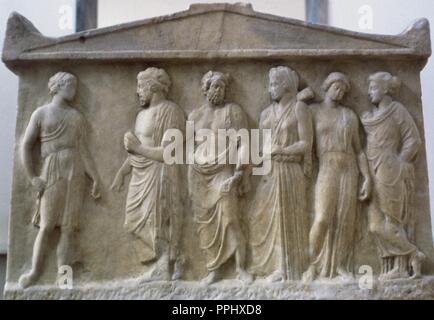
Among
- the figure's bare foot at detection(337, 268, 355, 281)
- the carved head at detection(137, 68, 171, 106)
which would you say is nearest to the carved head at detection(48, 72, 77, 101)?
the carved head at detection(137, 68, 171, 106)

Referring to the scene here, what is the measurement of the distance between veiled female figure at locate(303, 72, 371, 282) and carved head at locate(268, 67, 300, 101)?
22 centimetres

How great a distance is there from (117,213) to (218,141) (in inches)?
31.3

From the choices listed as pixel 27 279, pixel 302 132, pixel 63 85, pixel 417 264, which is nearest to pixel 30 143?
pixel 63 85

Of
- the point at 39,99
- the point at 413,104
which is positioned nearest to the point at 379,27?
the point at 413,104

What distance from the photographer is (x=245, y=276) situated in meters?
3.78

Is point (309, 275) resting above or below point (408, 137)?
below

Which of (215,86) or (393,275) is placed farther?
(215,86)

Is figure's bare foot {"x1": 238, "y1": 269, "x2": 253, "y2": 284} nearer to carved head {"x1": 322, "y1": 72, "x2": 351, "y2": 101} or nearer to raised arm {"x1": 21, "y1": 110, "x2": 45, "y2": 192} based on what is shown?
carved head {"x1": 322, "y1": 72, "x2": 351, "y2": 101}

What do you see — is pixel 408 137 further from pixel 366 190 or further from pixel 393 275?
pixel 393 275

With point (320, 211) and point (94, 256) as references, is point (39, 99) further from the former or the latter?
point (320, 211)

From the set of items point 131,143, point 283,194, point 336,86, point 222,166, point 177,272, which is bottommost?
point 177,272

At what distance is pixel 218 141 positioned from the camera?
3.90 metres

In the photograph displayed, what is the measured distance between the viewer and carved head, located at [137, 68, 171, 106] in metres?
3.94

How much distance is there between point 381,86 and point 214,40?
113cm
